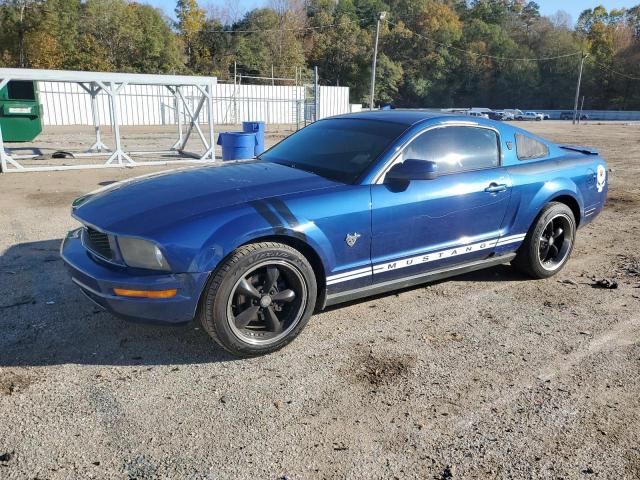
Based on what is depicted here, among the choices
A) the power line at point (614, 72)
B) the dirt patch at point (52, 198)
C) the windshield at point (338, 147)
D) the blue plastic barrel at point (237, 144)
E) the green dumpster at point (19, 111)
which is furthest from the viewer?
the power line at point (614, 72)

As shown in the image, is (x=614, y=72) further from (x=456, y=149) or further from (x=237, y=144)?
(x=456, y=149)

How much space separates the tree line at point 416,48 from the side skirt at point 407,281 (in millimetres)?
50779

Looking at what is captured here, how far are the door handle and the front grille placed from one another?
9.51 ft

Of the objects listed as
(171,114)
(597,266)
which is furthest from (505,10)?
(597,266)

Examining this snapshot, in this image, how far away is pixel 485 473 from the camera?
2.38 metres

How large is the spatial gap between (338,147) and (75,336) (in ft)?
7.93

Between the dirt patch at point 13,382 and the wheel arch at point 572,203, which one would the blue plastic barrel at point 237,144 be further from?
the dirt patch at point 13,382

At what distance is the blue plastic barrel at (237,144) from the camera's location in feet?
36.5

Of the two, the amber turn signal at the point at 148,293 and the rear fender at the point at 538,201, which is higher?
the rear fender at the point at 538,201

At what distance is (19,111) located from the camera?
13.2m

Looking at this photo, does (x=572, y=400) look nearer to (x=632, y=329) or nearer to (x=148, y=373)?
(x=632, y=329)

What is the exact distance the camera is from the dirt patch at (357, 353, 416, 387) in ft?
10.4

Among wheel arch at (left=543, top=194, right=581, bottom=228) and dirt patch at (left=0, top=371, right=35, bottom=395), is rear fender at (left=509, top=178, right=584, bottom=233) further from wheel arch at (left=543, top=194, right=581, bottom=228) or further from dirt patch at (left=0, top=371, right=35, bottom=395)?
dirt patch at (left=0, top=371, right=35, bottom=395)

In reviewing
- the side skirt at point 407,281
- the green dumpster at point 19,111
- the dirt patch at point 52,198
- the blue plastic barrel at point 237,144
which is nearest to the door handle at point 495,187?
the side skirt at point 407,281
